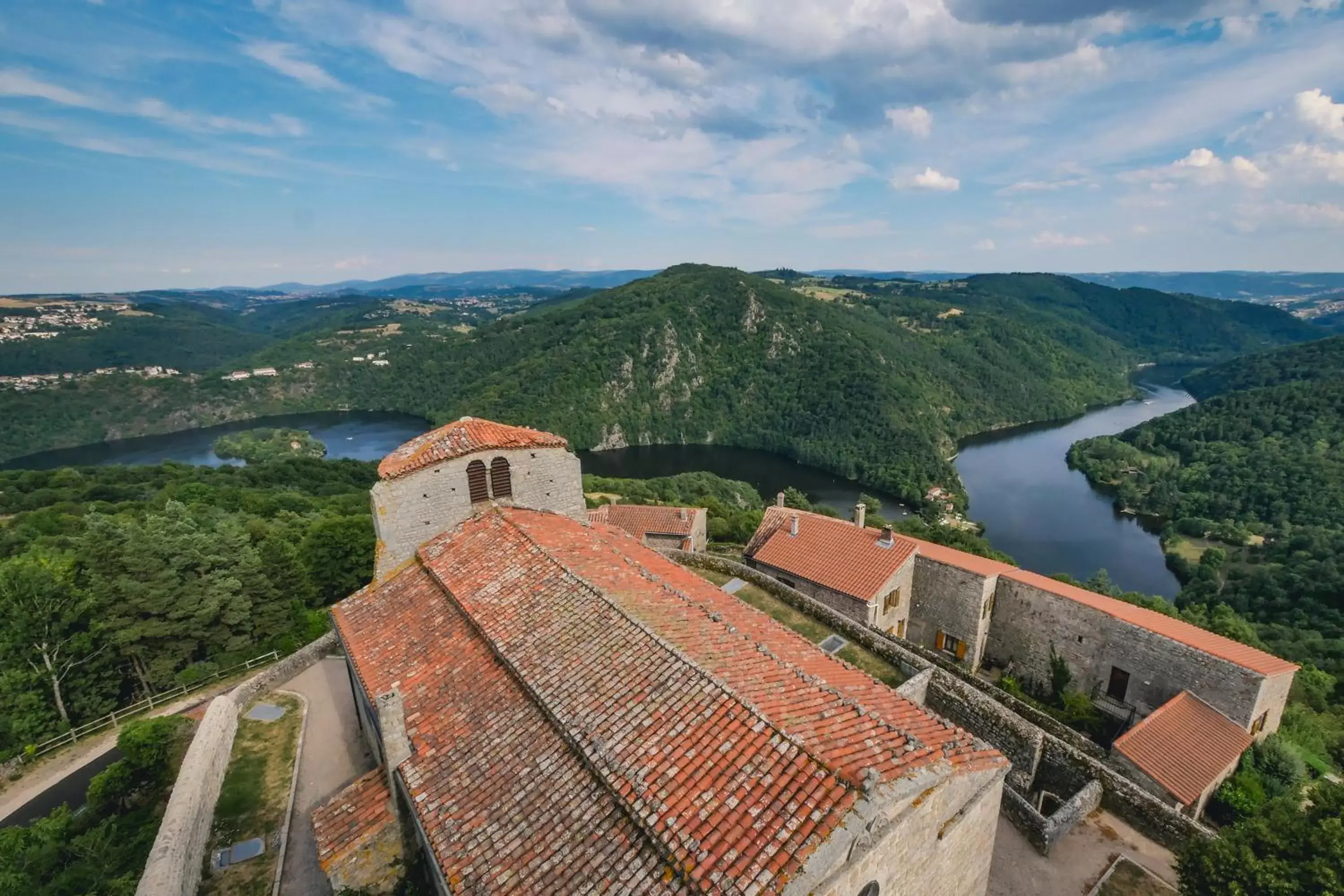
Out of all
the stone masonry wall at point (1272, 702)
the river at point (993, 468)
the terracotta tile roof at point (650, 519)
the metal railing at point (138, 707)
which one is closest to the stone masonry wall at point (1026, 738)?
the stone masonry wall at point (1272, 702)

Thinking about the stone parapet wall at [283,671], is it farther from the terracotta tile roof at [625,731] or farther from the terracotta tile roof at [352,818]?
the terracotta tile roof at [352,818]

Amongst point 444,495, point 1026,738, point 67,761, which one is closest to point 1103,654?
point 1026,738

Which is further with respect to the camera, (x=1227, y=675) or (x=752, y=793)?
(x=1227, y=675)

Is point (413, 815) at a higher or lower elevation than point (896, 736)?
lower

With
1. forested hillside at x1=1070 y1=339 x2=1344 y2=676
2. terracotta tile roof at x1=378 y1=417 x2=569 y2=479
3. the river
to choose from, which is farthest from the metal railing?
the river

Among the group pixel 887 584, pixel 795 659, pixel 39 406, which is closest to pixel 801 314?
pixel 887 584

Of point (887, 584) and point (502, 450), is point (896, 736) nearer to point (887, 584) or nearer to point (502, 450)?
point (502, 450)
